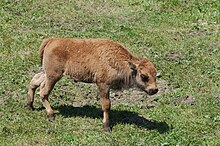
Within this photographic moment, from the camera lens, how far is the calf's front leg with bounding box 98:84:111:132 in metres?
10.2

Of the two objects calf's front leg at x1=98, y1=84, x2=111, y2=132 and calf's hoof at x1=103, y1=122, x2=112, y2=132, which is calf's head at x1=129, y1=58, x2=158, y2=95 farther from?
calf's hoof at x1=103, y1=122, x2=112, y2=132

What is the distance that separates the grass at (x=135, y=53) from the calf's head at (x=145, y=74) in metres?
0.77

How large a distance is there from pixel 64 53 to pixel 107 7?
7495 mm

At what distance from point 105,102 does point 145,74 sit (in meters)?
0.86

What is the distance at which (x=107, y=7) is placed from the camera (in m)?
17.6

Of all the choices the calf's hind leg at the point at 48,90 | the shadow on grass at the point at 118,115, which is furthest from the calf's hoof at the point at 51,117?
the shadow on grass at the point at 118,115

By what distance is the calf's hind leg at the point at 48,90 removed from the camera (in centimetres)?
1040

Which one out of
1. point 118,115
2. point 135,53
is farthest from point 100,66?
point 135,53

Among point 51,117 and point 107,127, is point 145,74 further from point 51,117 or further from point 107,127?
point 51,117

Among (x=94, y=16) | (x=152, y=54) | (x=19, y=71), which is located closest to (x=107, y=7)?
(x=94, y=16)

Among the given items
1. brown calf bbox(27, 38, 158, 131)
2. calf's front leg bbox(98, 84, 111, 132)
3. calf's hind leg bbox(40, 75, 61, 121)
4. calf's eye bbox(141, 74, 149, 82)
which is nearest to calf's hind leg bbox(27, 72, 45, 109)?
calf's hind leg bbox(40, 75, 61, 121)

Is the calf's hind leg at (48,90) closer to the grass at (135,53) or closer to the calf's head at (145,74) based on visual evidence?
the grass at (135,53)

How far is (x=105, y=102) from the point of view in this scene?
1028 cm

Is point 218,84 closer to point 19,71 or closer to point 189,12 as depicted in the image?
point 19,71
